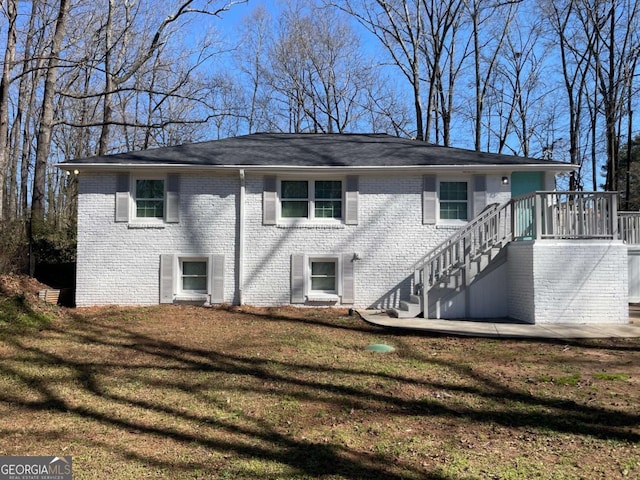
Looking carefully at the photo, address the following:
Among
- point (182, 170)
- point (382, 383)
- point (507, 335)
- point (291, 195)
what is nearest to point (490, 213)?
point (507, 335)

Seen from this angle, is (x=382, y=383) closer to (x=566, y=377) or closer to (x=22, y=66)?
(x=566, y=377)

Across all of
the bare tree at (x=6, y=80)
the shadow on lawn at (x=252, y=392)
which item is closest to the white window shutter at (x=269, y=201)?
the shadow on lawn at (x=252, y=392)

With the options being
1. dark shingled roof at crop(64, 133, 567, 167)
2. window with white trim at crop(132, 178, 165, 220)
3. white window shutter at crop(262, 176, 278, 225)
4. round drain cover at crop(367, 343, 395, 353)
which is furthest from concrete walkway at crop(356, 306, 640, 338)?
window with white trim at crop(132, 178, 165, 220)

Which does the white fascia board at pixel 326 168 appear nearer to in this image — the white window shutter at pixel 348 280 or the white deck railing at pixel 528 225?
the white deck railing at pixel 528 225

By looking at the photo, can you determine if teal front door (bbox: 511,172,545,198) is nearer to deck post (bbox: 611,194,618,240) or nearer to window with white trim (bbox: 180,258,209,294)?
deck post (bbox: 611,194,618,240)

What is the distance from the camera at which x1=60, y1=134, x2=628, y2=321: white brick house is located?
1074 centimetres

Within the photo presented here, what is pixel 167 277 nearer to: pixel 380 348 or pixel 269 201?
pixel 269 201

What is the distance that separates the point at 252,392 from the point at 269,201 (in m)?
6.58

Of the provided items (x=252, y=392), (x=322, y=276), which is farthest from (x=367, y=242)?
(x=252, y=392)

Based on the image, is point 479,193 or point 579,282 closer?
point 579,282

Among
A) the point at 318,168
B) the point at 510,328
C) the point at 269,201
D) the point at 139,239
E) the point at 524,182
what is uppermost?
the point at 318,168

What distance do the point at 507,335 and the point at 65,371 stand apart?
6.79 meters

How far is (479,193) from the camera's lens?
10.8 metres

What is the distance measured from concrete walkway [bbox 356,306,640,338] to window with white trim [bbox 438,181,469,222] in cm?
291
